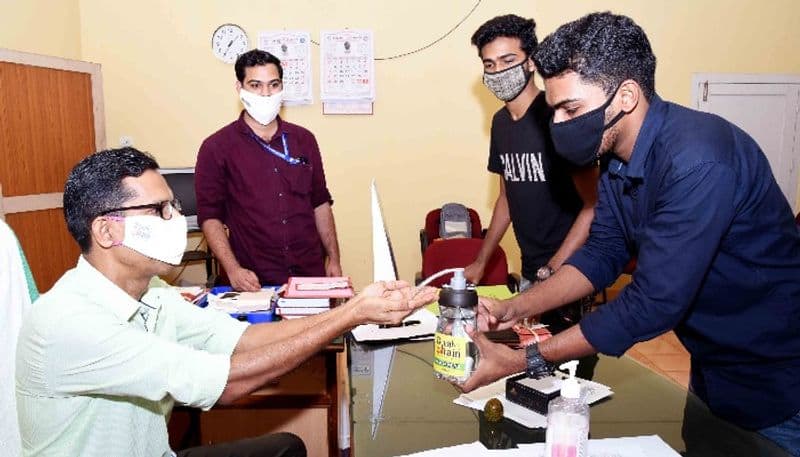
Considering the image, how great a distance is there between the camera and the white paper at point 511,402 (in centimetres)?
137

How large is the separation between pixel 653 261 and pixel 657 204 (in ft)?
0.45

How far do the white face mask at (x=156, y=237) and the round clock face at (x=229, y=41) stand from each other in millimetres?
3130

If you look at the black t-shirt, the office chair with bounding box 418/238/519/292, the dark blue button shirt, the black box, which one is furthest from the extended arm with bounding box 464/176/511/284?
the dark blue button shirt

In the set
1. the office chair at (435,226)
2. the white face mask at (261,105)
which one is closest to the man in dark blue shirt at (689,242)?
the white face mask at (261,105)

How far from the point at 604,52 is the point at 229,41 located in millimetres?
3634

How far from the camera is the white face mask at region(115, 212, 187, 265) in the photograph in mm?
1485

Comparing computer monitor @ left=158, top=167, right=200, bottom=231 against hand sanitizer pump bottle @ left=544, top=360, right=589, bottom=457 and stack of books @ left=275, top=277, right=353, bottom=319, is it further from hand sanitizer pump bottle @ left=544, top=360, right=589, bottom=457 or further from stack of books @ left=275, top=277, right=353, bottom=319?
hand sanitizer pump bottle @ left=544, top=360, right=589, bottom=457

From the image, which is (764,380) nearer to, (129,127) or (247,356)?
(247,356)

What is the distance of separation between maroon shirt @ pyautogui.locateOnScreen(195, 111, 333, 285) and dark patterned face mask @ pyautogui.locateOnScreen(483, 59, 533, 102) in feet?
3.41

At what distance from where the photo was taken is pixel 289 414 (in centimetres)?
231

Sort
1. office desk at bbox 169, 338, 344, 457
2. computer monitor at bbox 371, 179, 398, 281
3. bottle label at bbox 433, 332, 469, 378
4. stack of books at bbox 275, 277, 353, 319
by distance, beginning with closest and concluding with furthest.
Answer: bottle label at bbox 433, 332, 469, 378 → computer monitor at bbox 371, 179, 398, 281 → stack of books at bbox 275, 277, 353, 319 → office desk at bbox 169, 338, 344, 457

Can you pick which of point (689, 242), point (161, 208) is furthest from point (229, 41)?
point (689, 242)

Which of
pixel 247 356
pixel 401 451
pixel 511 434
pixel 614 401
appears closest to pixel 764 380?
pixel 614 401

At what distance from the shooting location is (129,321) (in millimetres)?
1506
